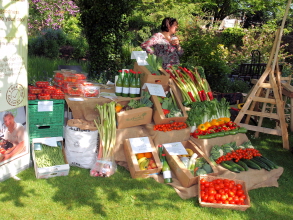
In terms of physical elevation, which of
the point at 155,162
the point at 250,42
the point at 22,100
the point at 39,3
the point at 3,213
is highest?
the point at 39,3

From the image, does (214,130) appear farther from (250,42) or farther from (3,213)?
(250,42)

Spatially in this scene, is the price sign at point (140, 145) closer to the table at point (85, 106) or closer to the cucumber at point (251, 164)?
the table at point (85, 106)

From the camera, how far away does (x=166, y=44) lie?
227 inches

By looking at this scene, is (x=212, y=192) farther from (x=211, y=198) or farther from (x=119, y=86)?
(x=119, y=86)

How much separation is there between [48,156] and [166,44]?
3.28 metres

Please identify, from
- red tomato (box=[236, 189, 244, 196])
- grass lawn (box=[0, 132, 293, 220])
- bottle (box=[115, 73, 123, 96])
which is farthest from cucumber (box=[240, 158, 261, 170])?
bottle (box=[115, 73, 123, 96])

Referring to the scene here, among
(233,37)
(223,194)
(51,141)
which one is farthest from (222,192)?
(233,37)

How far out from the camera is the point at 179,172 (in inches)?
149

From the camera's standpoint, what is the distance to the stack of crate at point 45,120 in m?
3.96

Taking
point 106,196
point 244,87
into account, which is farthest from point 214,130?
point 244,87

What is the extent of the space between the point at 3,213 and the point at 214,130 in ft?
10.1

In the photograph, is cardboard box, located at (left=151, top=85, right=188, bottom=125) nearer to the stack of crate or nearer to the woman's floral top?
the stack of crate

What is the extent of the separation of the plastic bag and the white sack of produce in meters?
0.15

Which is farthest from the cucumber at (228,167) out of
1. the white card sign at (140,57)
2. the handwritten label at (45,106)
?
the handwritten label at (45,106)
